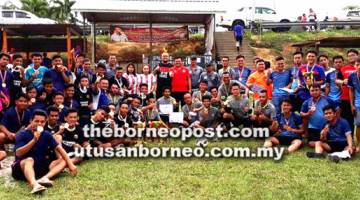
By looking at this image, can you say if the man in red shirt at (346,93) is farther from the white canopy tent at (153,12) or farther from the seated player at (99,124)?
the white canopy tent at (153,12)

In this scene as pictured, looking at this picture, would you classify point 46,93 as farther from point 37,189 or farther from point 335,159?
point 335,159

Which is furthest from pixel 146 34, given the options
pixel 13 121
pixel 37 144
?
pixel 37 144

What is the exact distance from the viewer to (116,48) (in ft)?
86.7

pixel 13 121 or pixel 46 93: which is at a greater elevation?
pixel 46 93

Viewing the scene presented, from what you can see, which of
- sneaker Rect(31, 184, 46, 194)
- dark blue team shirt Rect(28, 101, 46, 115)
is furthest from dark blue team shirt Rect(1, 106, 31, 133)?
sneaker Rect(31, 184, 46, 194)

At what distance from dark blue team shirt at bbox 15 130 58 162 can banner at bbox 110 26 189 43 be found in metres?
14.5

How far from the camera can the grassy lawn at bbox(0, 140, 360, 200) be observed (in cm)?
613

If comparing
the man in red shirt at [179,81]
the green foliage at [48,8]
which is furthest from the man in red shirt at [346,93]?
the green foliage at [48,8]

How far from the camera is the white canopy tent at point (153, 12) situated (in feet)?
63.0

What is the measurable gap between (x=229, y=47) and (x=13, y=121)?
61.4ft

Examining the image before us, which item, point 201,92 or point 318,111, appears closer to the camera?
point 318,111

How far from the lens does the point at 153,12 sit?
1930 centimetres

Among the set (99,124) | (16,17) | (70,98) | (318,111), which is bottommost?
(99,124)

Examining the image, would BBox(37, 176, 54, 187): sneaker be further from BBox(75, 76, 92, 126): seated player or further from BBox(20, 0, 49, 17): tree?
BBox(20, 0, 49, 17): tree
